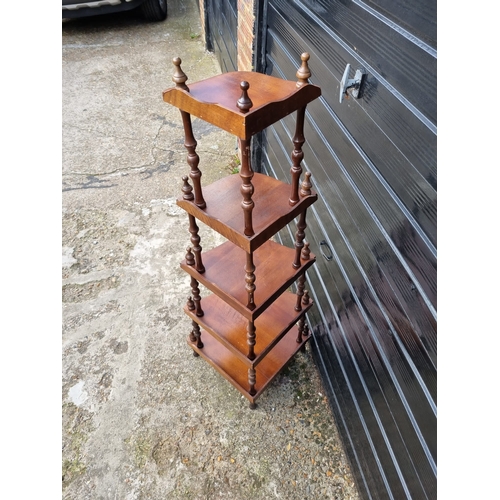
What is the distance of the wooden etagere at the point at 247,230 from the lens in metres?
1.25

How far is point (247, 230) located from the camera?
4.52ft

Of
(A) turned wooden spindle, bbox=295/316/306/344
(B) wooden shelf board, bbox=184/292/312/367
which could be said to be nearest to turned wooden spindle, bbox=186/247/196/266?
(B) wooden shelf board, bbox=184/292/312/367

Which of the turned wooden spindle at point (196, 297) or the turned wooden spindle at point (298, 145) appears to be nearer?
the turned wooden spindle at point (298, 145)

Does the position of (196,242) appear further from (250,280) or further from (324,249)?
(324,249)

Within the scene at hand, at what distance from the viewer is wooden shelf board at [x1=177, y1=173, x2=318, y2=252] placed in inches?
55.8

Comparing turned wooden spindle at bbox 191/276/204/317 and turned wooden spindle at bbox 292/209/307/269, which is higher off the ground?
turned wooden spindle at bbox 292/209/307/269

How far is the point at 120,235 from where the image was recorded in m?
3.19

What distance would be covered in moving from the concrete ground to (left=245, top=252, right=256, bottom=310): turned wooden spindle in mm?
909

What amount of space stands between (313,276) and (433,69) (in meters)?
1.42

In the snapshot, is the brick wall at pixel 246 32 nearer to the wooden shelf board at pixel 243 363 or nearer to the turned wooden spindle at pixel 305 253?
the turned wooden spindle at pixel 305 253

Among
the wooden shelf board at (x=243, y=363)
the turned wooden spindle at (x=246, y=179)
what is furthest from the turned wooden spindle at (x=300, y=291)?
the turned wooden spindle at (x=246, y=179)

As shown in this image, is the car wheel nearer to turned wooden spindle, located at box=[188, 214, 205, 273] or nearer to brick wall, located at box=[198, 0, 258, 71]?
brick wall, located at box=[198, 0, 258, 71]

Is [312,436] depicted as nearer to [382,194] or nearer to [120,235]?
[382,194]

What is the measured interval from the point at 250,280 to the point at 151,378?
1204 mm
